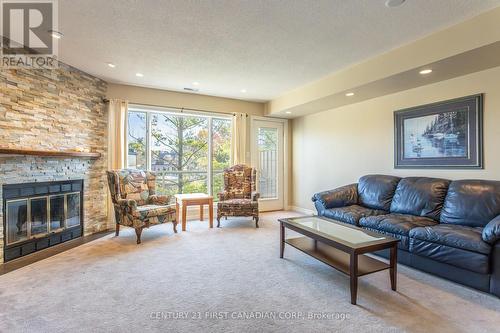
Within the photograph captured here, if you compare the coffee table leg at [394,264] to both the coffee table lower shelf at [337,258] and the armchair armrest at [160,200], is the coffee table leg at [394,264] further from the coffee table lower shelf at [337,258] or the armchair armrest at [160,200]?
the armchair armrest at [160,200]

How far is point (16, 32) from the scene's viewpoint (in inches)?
110

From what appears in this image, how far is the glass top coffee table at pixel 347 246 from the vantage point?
6.81 feet

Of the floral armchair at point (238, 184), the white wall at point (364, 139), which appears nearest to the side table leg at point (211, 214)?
the floral armchair at point (238, 184)

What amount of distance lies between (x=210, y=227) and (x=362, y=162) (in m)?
2.98

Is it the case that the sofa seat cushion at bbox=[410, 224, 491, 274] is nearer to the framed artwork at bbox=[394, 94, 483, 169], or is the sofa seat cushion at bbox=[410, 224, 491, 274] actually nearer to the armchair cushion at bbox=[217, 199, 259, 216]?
the framed artwork at bbox=[394, 94, 483, 169]

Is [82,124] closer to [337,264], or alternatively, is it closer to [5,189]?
[5,189]

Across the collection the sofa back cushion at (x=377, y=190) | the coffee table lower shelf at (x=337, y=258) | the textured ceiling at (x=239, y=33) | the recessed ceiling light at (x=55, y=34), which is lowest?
the coffee table lower shelf at (x=337, y=258)

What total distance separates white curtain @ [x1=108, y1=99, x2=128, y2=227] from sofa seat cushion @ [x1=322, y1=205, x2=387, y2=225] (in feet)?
11.9

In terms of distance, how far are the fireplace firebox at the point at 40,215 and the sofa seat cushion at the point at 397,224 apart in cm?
423

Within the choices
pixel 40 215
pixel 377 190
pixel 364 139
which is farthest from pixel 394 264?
pixel 40 215

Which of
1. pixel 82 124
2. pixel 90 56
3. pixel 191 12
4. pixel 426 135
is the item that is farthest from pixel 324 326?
pixel 82 124

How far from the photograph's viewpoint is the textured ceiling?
7.49 ft

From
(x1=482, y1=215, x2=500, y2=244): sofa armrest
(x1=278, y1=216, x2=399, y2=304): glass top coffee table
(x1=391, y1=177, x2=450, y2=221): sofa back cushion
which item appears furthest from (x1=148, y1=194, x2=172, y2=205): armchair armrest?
(x1=482, y1=215, x2=500, y2=244): sofa armrest

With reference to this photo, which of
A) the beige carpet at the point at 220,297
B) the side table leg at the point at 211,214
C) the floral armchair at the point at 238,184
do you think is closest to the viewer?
the beige carpet at the point at 220,297
